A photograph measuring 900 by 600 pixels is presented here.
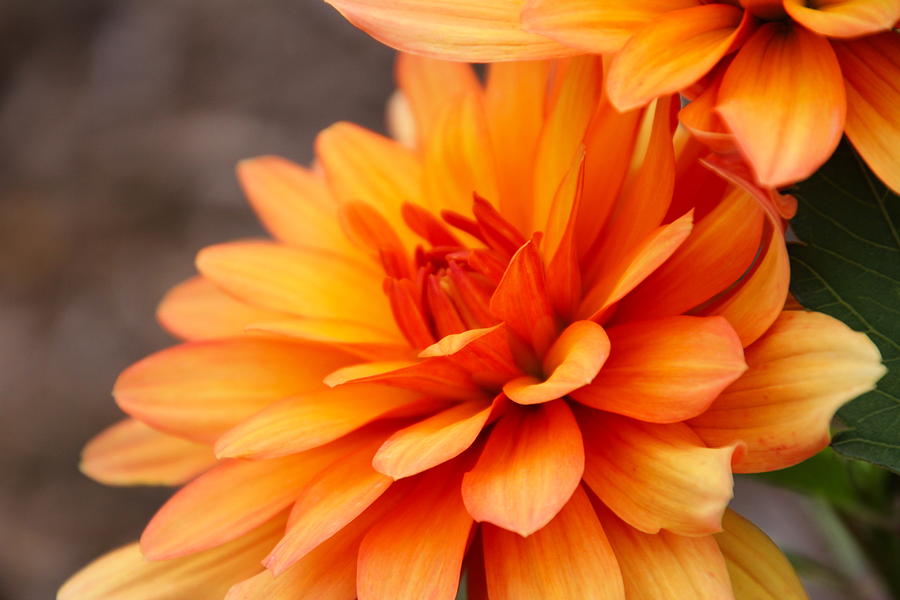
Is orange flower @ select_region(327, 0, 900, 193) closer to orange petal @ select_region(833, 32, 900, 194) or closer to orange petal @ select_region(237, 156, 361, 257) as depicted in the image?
orange petal @ select_region(833, 32, 900, 194)

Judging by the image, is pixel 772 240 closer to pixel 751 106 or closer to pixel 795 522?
pixel 751 106

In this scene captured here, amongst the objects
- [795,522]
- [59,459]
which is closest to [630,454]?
[795,522]

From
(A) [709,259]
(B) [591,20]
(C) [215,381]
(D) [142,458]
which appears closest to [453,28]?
(B) [591,20]

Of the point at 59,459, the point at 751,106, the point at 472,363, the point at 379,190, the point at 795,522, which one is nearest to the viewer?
the point at 751,106

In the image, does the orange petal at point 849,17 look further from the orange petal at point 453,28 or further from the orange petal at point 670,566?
the orange petal at point 670,566

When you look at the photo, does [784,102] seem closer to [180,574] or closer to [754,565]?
[754,565]

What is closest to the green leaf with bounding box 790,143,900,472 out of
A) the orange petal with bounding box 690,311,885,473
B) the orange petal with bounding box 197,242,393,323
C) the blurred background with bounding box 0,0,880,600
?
the orange petal with bounding box 690,311,885,473
